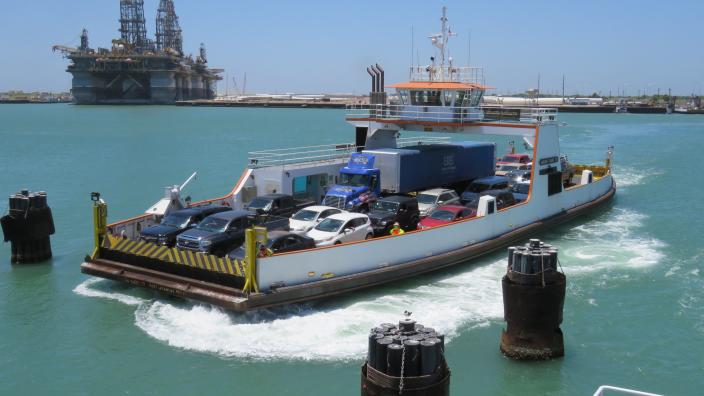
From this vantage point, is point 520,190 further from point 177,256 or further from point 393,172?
point 177,256

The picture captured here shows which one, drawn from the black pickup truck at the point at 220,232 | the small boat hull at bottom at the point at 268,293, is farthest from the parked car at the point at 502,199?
the black pickup truck at the point at 220,232

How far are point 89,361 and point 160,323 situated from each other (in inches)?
77.1

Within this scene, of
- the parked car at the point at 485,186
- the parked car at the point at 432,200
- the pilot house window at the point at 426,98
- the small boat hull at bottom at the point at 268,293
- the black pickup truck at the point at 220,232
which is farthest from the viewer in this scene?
the parked car at the point at 485,186

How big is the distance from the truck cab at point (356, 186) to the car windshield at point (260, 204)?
208 centimetres

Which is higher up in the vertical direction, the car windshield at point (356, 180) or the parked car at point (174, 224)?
the car windshield at point (356, 180)

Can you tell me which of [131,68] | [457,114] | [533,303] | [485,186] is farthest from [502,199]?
[131,68]

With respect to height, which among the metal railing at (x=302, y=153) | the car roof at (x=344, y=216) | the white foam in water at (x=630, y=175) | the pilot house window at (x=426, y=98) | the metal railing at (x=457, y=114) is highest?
the pilot house window at (x=426, y=98)

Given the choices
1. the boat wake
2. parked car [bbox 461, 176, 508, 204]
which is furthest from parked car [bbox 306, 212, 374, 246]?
parked car [bbox 461, 176, 508, 204]

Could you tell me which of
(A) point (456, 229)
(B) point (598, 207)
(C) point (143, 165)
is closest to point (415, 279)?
(A) point (456, 229)

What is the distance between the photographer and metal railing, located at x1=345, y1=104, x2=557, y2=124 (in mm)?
24125

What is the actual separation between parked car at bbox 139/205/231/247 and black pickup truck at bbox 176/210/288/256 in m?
0.84

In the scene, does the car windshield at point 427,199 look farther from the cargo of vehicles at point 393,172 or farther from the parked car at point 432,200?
the cargo of vehicles at point 393,172

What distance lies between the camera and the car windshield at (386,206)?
20359mm

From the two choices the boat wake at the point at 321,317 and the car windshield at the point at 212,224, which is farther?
the car windshield at the point at 212,224
